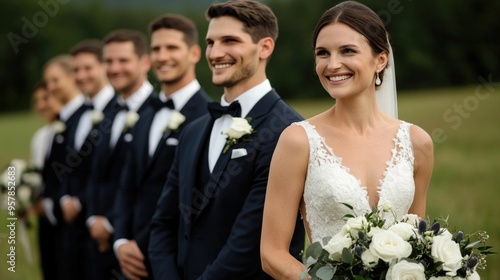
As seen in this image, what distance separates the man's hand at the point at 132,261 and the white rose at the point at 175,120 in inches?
37.6

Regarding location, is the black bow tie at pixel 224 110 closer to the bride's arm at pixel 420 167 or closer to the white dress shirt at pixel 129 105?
the bride's arm at pixel 420 167

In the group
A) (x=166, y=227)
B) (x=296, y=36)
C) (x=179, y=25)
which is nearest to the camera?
(x=166, y=227)

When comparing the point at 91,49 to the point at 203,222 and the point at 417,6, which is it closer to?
the point at 203,222

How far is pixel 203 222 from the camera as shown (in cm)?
457

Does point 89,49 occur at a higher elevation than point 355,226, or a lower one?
higher

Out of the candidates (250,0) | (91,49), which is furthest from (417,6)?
(250,0)

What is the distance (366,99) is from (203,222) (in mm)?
1321

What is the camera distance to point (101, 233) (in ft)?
24.0

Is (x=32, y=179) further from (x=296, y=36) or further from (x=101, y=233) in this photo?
(x=296, y=36)

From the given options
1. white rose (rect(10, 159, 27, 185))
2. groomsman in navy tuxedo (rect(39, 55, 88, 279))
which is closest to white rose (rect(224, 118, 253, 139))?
groomsman in navy tuxedo (rect(39, 55, 88, 279))

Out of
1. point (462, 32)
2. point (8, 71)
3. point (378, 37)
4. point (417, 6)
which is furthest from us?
point (8, 71)

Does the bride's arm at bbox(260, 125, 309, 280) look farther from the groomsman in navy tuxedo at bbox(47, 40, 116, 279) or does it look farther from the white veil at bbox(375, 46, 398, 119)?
the groomsman in navy tuxedo at bbox(47, 40, 116, 279)

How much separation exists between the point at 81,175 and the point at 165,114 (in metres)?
2.50

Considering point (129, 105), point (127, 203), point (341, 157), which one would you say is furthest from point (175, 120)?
point (341, 157)
